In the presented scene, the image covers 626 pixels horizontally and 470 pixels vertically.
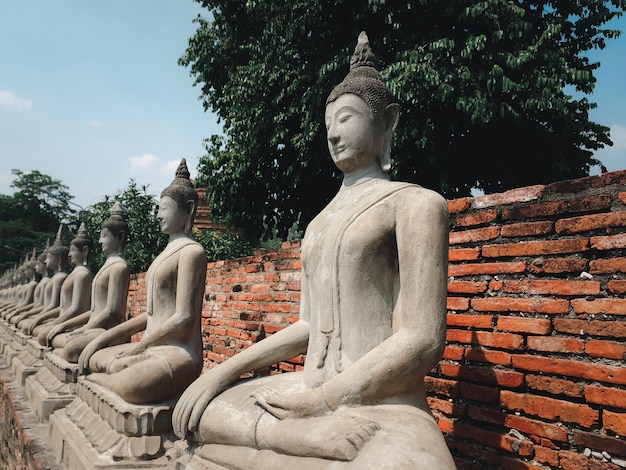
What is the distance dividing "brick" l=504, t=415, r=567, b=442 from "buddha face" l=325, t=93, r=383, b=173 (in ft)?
5.29

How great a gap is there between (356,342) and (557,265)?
131 cm

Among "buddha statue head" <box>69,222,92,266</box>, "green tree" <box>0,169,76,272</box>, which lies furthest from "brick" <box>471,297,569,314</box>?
"green tree" <box>0,169,76,272</box>

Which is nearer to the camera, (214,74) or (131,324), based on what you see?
(131,324)

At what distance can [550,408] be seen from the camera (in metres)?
2.65

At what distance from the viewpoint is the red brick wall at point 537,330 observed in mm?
2479

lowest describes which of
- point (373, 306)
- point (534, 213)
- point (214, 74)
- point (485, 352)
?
point (485, 352)

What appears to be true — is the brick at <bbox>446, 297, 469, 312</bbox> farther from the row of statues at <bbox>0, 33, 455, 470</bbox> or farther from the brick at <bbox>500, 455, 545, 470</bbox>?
the row of statues at <bbox>0, 33, 455, 470</bbox>

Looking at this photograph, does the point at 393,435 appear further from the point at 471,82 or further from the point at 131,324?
the point at 471,82

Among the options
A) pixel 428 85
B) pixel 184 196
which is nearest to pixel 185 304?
pixel 184 196

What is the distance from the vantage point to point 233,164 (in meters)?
8.87

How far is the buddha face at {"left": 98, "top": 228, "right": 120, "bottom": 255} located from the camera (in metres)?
5.57

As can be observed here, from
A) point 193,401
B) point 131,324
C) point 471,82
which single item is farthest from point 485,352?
point 471,82

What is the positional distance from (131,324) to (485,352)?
109 inches

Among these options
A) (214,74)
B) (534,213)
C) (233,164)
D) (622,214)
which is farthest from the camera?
(214,74)
